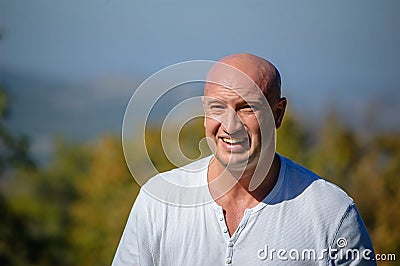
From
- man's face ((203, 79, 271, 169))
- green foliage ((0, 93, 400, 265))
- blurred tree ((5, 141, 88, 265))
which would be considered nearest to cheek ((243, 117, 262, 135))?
man's face ((203, 79, 271, 169))

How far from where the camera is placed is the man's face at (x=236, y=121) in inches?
49.9

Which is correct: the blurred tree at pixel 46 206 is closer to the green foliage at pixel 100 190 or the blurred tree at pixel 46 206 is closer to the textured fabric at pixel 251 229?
the green foliage at pixel 100 190

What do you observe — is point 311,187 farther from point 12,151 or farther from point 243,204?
point 12,151

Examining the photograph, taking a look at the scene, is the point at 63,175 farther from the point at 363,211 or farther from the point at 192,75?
the point at 192,75

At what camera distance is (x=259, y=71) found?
4.20 feet

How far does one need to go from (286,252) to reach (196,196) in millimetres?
206

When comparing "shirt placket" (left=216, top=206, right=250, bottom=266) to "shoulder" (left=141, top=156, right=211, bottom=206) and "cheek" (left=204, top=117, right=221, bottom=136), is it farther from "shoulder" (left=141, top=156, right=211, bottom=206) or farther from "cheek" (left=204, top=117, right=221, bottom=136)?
"cheek" (left=204, top=117, right=221, bottom=136)

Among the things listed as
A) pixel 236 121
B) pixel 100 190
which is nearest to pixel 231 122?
pixel 236 121

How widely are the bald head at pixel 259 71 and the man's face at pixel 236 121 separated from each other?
0.01m

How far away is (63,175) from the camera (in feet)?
14.5

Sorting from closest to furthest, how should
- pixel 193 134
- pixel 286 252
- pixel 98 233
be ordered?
pixel 286 252 → pixel 193 134 → pixel 98 233

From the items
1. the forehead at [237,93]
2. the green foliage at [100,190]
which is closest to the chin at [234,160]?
the forehead at [237,93]

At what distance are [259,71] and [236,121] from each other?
0.10 meters

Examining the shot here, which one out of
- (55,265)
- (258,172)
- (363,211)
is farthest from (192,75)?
(55,265)
